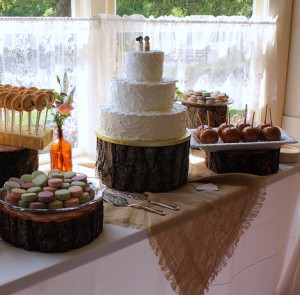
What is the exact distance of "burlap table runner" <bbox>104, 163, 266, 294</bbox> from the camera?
50.6 inches

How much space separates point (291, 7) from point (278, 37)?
0.63 feet

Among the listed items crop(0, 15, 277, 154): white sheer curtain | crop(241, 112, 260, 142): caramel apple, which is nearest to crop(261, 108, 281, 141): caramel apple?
crop(241, 112, 260, 142): caramel apple

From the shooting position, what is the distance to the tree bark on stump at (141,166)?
4.71 feet

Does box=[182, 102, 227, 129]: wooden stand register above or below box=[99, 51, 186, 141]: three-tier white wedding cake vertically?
below

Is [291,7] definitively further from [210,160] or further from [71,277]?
[71,277]

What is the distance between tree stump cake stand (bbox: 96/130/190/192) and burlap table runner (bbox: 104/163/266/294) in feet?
0.15

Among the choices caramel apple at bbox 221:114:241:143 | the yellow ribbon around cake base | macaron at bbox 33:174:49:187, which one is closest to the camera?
macaron at bbox 33:174:49:187

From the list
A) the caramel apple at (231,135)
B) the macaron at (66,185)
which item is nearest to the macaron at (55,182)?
the macaron at (66,185)

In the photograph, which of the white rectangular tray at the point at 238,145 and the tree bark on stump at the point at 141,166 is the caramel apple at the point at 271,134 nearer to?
the white rectangular tray at the point at 238,145

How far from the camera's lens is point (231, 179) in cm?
159

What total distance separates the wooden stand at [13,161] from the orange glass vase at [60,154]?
0.18m

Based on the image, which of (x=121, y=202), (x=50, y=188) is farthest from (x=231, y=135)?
(x=50, y=188)

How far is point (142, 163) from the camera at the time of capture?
1439 millimetres

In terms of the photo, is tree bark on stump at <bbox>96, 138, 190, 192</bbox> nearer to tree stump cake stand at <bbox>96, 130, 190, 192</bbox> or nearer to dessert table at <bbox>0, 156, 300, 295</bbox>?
tree stump cake stand at <bbox>96, 130, 190, 192</bbox>
